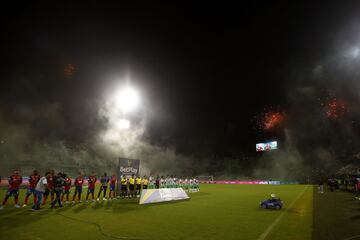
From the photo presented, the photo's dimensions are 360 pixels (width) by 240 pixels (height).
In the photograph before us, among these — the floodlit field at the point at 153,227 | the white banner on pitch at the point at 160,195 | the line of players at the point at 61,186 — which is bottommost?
the floodlit field at the point at 153,227

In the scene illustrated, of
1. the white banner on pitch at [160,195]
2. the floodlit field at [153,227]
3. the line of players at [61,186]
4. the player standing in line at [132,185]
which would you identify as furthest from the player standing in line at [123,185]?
the floodlit field at [153,227]

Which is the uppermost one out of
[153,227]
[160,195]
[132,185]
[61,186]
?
[61,186]

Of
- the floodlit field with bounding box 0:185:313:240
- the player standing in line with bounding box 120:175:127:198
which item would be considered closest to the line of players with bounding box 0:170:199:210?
the player standing in line with bounding box 120:175:127:198

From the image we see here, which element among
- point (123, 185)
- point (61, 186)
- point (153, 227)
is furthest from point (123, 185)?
point (153, 227)

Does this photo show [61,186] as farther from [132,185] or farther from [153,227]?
[153,227]

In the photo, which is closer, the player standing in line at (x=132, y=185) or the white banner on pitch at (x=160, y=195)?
the white banner on pitch at (x=160, y=195)

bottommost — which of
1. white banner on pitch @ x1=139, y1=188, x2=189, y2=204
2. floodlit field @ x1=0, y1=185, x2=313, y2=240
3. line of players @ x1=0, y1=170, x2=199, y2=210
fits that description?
floodlit field @ x1=0, y1=185, x2=313, y2=240

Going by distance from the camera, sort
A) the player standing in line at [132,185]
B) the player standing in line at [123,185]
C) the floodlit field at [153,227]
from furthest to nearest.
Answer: the player standing in line at [132,185], the player standing in line at [123,185], the floodlit field at [153,227]

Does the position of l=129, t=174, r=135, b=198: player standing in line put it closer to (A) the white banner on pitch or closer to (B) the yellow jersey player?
(B) the yellow jersey player

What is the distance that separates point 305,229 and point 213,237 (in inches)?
172

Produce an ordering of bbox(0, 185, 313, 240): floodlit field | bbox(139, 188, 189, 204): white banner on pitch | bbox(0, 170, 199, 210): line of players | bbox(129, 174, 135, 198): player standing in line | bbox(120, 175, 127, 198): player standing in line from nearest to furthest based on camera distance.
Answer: bbox(0, 185, 313, 240): floodlit field
bbox(0, 170, 199, 210): line of players
bbox(139, 188, 189, 204): white banner on pitch
bbox(120, 175, 127, 198): player standing in line
bbox(129, 174, 135, 198): player standing in line

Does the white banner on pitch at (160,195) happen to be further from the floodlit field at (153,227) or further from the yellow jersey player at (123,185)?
the floodlit field at (153,227)

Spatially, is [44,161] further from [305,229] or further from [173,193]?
[305,229]

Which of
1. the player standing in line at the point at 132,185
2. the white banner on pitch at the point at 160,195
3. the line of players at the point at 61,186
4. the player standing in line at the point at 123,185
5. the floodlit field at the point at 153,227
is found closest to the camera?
the floodlit field at the point at 153,227
